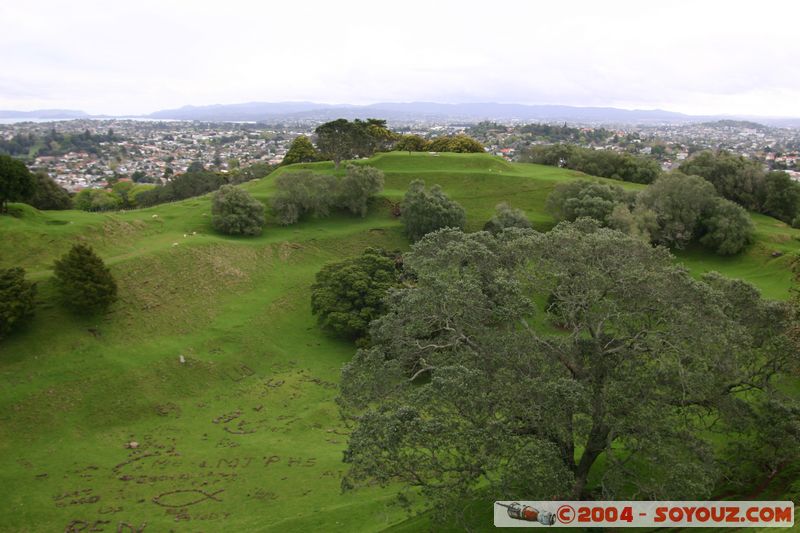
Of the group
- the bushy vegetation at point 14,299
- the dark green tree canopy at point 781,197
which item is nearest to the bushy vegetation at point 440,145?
the dark green tree canopy at point 781,197

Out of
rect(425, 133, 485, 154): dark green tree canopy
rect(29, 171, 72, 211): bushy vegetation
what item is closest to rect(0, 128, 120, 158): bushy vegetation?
rect(425, 133, 485, 154): dark green tree canopy

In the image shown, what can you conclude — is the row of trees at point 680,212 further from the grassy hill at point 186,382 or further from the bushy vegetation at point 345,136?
the bushy vegetation at point 345,136

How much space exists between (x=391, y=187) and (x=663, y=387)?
4424 centimetres

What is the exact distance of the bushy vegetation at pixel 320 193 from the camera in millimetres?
45906

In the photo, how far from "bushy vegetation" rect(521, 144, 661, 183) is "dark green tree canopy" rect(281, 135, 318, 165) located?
32442mm

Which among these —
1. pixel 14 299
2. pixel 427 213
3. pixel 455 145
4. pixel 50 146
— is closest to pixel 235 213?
pixel 427 213

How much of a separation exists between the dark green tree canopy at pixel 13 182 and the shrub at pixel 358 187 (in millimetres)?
23447

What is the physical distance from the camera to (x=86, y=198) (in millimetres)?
68812

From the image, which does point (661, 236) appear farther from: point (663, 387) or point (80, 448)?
point (80, 448)

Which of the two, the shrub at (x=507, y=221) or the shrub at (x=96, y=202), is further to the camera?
the shrub at (x=96, y=202)

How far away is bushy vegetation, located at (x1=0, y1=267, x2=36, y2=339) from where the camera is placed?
1030 inches

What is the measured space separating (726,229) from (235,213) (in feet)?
130

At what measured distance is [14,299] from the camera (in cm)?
2661

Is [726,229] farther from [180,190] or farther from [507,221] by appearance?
[180,190]
